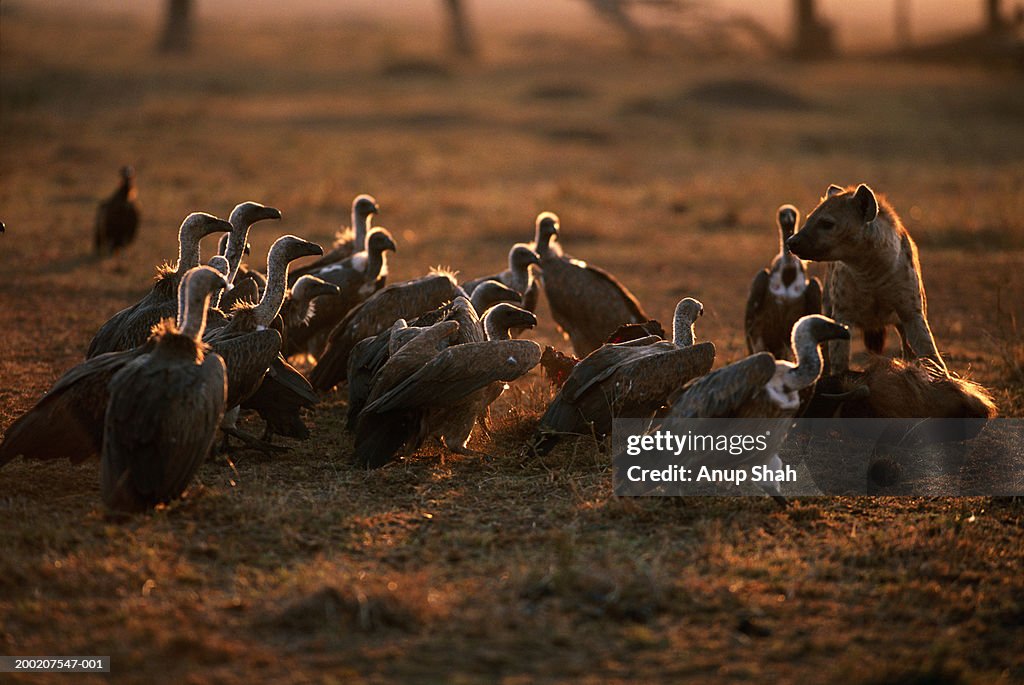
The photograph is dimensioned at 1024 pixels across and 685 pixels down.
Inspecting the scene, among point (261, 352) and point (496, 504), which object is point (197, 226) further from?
point (496, 504)

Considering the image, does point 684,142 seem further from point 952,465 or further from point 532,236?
point 952,465

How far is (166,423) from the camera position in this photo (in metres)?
5.29

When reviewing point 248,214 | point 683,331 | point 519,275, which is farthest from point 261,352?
point 519,275

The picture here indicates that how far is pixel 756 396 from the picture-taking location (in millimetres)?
5758

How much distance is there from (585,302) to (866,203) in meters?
2.16

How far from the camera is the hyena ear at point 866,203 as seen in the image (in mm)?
7613

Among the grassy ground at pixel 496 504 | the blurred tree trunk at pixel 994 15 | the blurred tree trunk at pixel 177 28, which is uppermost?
the blurred tree trunk at pixel 177 28

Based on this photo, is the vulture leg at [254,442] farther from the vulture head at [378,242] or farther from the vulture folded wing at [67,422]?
the vulture head at [378,242]

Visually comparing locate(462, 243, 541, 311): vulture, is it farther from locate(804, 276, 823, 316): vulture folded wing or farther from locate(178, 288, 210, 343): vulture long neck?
locate(178, 288, 210, 343): vulture long neck

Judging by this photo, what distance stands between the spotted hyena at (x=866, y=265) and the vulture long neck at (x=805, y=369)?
1927mm

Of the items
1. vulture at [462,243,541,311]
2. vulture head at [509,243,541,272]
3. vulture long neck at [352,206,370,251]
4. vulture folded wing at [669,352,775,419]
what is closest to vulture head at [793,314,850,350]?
vulture folded wing at [669,352,775,419]

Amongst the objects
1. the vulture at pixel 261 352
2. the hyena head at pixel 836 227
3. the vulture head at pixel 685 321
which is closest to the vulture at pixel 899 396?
the vulture head at pixel 685 321

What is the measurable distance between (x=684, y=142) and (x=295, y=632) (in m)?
20.8

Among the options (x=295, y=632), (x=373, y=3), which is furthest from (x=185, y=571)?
(x=373, y=3)
